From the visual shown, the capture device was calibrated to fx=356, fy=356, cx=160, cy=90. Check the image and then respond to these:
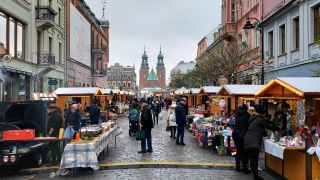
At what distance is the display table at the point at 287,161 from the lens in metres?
7.49

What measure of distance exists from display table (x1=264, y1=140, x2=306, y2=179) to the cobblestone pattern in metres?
0.40

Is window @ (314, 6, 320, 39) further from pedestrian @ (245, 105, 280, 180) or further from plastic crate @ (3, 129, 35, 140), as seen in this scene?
plastic crate @ (3, 129, 35, 140)

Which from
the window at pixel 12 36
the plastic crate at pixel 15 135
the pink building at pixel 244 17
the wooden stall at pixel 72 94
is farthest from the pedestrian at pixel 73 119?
the pink building at pixel 244 17

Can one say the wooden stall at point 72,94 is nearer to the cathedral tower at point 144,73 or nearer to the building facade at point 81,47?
the building facade at point 81,47

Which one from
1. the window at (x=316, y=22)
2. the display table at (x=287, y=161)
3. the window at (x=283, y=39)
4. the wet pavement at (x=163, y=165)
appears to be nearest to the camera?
the display table at (x=287, y=161)

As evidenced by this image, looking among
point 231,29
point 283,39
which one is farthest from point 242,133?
point 231,29

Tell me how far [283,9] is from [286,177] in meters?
15.8

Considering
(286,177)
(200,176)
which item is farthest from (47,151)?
(286,177)

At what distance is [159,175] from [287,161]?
3073mm

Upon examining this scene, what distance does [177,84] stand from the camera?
58031 millimetres

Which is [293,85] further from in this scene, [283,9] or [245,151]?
[283,9]

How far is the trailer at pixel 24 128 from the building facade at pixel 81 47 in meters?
22.5

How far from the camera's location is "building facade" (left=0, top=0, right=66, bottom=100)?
1809cm

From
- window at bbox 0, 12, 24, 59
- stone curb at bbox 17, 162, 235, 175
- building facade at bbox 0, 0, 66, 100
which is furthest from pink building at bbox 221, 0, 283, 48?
stone curb at bbox 17, 162, 235, 175
